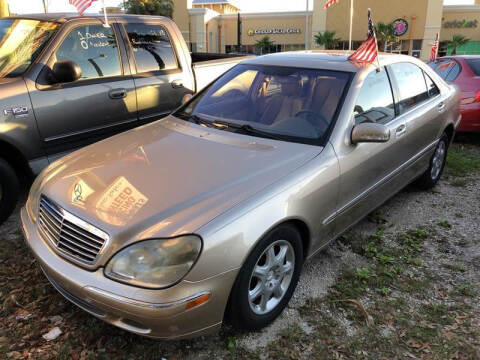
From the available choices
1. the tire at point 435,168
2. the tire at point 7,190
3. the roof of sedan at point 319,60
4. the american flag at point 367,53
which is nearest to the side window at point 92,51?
the tire at point 7,190

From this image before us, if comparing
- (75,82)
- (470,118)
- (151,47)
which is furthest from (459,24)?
(75,82)

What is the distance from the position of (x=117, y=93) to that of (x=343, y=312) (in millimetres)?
3213

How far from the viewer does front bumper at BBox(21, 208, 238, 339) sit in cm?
212

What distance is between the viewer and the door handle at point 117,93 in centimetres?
457

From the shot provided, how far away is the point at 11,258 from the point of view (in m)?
A: 3.45

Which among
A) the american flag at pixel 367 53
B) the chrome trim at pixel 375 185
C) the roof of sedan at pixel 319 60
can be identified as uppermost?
the american flag at pixel 367 53

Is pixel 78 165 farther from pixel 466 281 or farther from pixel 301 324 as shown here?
pixel 466 281

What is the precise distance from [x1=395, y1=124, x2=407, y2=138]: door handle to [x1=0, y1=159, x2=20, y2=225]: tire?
347 centimetres

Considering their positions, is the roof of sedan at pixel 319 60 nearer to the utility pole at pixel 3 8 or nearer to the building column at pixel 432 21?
the utility pole at pixel 3 8

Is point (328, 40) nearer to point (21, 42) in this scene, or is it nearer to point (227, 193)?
point (21, 42)

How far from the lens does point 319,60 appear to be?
3.68 metres

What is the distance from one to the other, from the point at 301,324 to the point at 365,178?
1269 millimetres

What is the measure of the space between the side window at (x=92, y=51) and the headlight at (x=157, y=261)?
286 centimetres

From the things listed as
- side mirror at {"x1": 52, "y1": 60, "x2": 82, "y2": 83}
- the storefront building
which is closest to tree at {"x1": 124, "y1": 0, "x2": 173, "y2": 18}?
the storefront building
